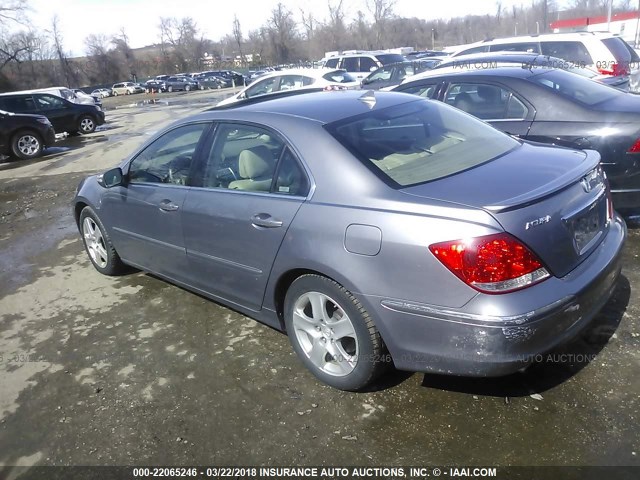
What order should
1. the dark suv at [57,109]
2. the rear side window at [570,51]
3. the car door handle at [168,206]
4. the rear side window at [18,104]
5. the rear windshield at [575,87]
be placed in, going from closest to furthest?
the car door handle at [168,206] < the rear windshield at [575,87] < the rear side window at [570,51] < the rear side window at [18,104] < the dark suv at [57,109]

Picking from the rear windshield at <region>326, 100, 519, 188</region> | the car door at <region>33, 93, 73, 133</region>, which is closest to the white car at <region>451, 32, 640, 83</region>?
the rear windshield at <region>326, 100, 519, 188</region>

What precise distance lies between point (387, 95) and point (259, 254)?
151 cm

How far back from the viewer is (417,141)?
10.8 ft

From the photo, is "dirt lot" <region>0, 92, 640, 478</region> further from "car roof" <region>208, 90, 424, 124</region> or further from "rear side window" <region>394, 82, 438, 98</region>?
"rear side window" <region>394, 82, 438, 98</region>

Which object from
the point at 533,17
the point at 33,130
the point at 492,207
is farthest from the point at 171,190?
the point at 533,17

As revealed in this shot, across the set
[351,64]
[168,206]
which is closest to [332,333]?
[168,206]

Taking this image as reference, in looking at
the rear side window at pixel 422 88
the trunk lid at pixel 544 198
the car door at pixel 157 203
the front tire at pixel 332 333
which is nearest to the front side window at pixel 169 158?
the car door at pixel 157 203

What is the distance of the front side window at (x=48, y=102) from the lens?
1692 cm

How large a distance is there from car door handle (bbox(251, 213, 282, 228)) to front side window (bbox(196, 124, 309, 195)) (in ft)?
0.56

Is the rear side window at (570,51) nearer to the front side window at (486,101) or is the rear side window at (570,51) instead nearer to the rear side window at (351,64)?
the front side window at (486,101)

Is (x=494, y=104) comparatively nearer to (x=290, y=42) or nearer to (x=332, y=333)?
(x=332, y=333)

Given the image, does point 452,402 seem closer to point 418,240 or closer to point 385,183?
point 418,240

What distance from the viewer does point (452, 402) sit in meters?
2.90

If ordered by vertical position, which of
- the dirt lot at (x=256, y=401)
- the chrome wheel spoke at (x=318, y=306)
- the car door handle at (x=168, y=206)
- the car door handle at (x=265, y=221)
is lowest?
the dirt lot at (x=256, y=401)
